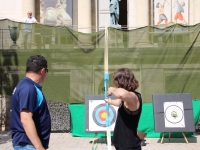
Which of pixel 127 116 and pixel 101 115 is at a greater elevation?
pixel 127 116

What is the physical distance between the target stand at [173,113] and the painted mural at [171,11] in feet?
41.9

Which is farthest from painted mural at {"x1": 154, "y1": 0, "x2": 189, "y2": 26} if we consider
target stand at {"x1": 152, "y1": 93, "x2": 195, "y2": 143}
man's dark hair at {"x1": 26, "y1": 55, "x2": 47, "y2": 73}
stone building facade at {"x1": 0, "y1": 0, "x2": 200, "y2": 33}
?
man's dark hair at {"x1": 26, "y1": 55, "x2": 47, "y2": 73}

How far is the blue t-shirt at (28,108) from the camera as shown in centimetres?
336

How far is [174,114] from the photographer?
986 centimetres

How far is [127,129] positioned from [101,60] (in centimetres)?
699

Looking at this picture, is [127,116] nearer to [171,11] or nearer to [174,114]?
[174,114]

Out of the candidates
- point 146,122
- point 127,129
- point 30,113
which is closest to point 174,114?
point 146,122

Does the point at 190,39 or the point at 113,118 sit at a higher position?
the point at 190,39

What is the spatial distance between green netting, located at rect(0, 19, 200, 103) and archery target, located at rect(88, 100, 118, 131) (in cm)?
97

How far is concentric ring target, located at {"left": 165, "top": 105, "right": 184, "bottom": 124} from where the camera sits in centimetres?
980

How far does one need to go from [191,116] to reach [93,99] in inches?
101

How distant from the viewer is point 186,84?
10828 millimetres

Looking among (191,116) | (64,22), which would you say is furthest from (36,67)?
(64,22)

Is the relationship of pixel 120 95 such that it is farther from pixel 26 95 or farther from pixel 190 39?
pixel 190 39
